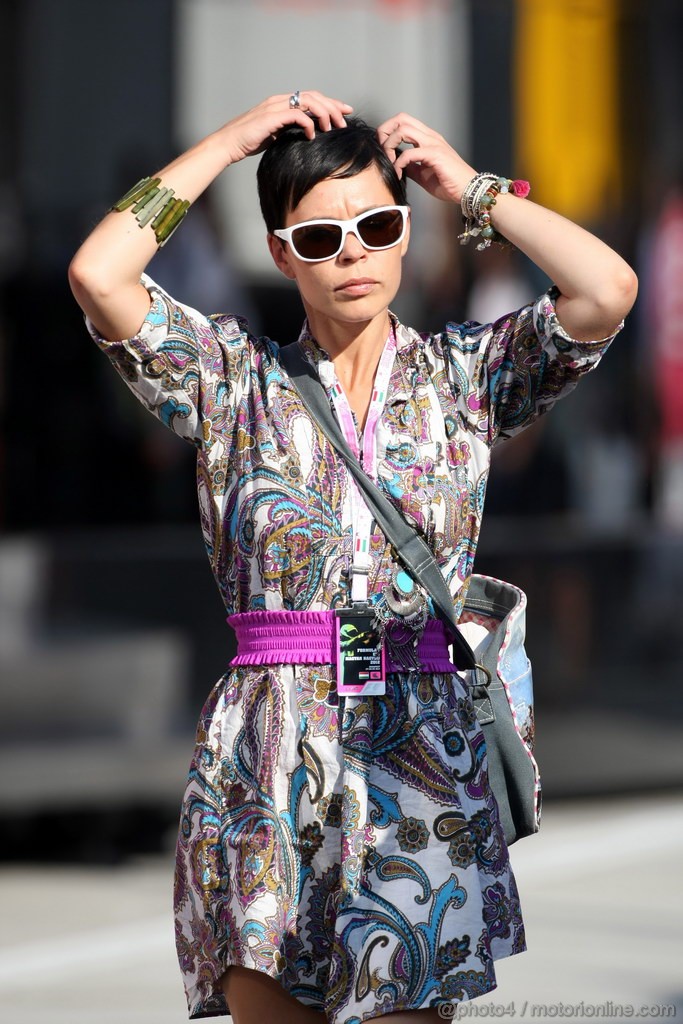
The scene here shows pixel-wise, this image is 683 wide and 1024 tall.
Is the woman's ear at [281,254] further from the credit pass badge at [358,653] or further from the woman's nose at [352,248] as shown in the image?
the credit pass badge at [358,653]

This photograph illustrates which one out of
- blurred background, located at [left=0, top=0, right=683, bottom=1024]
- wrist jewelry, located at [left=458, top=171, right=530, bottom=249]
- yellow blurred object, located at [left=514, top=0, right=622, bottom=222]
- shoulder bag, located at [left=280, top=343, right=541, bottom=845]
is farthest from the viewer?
yellow blurred object, located at [left=514, top=0, right=622, bottom=222]

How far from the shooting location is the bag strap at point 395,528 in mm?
2645

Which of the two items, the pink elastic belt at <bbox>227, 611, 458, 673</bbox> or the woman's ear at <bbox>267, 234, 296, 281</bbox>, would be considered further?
the woman's ear at <bbox>267, 234, 296, 281</bbox>

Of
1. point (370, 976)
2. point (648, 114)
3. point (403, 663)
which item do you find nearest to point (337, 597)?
point (403, 663)

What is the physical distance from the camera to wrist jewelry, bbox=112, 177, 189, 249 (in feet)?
8.79

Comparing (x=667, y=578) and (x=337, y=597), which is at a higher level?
(x=667, y=578)

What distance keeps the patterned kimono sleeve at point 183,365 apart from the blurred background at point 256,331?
321 centimetres

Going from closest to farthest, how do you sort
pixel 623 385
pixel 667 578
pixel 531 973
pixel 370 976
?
1. pixel 370 976
2. pixel 531 973
3. pixel 667 578
4. pixel 623 385

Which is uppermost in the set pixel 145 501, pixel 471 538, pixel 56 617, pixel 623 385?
pixel 623 385

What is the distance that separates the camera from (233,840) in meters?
2.61

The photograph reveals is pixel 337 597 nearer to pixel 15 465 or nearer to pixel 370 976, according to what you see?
pixel 370 976

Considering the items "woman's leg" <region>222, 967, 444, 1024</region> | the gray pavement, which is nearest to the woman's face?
"woman's leg" <region>222, 967, 444, 1024</region>

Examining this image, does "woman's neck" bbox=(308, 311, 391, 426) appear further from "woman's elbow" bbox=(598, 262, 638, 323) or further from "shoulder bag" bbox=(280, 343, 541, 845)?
"woman's elbow" bbox=(598, 262, 638, 323)

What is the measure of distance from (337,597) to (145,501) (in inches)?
190
